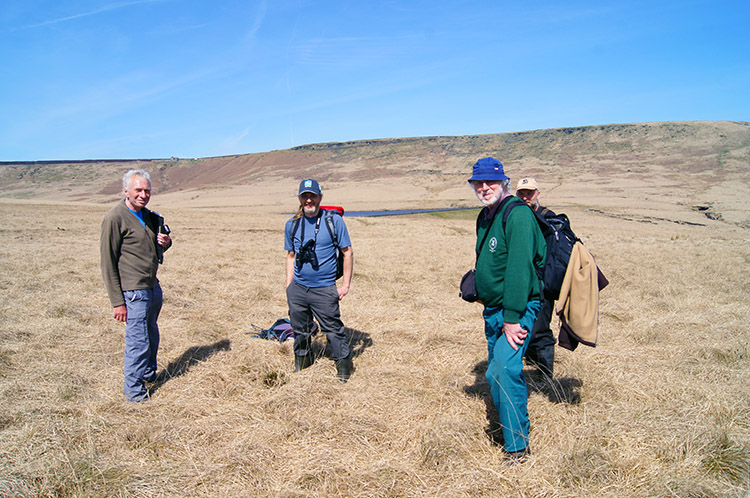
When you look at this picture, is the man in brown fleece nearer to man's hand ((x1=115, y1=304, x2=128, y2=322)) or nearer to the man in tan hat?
man's hand ((x1=115, y1=304, x2=128, y2=322))

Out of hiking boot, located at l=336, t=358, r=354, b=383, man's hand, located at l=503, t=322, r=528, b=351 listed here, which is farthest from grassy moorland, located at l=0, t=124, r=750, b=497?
man's hand, located at l=503, t=322, r=528, b=351

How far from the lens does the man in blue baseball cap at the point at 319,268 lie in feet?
15.2

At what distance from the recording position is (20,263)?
9188 millimetres

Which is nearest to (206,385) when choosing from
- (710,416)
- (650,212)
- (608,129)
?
(710,416)

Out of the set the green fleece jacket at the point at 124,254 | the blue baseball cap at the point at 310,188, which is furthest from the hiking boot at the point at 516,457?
the green fleece jacket at the point at 124,254

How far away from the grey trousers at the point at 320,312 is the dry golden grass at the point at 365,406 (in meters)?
Answer: 0.35

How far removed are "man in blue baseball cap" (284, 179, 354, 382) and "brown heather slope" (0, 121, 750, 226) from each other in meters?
34.3

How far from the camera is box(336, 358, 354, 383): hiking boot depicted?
4637mm

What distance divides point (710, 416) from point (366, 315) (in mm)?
4697

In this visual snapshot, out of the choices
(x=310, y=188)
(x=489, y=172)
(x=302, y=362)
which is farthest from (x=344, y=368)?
(x=489, y=172)

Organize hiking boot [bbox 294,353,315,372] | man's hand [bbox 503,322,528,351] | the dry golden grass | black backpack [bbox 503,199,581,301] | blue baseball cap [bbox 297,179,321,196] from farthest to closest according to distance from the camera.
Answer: hiking boot [bbox 294,353,315,372] → blue baseball cap [bbox 297,179,321,196] → black backpack [bbox 503,199,581,301] → man's hand [bbox 503,322,528,351] → the dry golden grass

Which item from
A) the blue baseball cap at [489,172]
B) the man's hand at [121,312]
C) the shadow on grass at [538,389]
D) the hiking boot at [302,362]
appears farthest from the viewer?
the hiking boot at [302,362]

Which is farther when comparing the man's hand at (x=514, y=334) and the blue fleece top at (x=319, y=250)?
the blue fleece top at (x=319, y=250)

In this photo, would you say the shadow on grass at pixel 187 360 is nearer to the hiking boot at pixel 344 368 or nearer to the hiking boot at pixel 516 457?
the hiking boot at pixel 344 368
